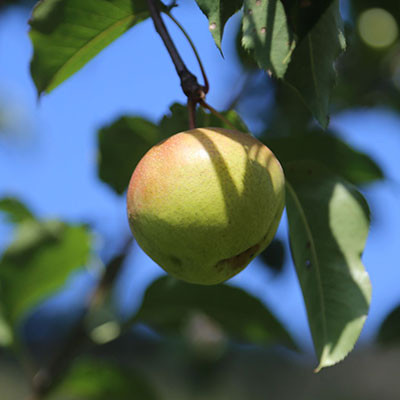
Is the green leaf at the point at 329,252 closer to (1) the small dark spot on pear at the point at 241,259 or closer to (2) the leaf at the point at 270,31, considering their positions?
(1) the small dark spot on pear at the point at 241,259

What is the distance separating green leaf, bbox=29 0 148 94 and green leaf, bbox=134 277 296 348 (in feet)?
1.74

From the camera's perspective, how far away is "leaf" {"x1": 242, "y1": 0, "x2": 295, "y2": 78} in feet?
2.07

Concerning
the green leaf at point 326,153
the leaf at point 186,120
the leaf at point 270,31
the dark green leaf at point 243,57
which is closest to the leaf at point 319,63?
the leaf at point 270,31

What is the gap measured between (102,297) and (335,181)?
2.33ft

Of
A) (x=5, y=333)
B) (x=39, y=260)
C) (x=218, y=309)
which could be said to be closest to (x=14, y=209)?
(x=39, y=260)

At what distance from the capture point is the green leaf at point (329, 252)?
0.71 metres

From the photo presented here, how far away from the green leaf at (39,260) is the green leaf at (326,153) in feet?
1.57

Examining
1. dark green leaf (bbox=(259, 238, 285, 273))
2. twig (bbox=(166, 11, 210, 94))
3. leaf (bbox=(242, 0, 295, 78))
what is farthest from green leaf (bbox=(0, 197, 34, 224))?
leaf (bbox=(242, 0, 295, 78))

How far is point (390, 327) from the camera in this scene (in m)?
1.10

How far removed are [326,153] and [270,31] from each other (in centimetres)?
49

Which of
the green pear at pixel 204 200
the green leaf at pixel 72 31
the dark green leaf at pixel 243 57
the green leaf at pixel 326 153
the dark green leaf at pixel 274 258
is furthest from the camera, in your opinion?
the dark green leaf at pixel 243 57

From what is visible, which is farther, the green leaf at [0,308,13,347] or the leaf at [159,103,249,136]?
the green leaf at [0,308,13,347]

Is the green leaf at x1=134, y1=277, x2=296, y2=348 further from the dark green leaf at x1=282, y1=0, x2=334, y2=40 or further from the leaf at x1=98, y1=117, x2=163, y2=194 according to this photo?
the dark green leaf at x1=282, y1=0, x2=334, y2=40

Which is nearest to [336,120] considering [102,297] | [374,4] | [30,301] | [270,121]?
[270,121]
